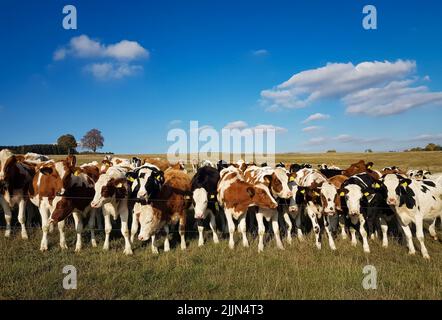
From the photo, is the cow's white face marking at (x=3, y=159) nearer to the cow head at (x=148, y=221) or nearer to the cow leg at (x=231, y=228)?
the cow head at (x=148, y=221)

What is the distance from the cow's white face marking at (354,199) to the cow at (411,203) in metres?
0.78

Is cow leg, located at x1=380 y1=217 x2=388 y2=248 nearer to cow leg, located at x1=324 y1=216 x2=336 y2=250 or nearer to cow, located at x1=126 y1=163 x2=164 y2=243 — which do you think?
cow leg, located at x1=324 y1=216 x2=336 y2=250

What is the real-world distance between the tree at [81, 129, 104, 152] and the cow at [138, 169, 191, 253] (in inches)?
3474

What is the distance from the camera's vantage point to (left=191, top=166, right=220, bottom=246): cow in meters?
10.2

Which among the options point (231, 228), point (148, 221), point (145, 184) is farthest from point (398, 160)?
point (148, 221)

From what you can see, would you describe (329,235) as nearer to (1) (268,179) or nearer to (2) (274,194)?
(2) (274,194)

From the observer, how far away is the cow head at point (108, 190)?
9.36m

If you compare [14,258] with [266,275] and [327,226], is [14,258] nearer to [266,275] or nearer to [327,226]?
[266,275]

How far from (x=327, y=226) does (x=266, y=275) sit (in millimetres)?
3751

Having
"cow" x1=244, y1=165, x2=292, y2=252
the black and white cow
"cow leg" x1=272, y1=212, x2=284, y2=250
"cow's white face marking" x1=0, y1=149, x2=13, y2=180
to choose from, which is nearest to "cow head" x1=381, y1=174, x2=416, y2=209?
the black and white cow

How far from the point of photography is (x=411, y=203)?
371 inches

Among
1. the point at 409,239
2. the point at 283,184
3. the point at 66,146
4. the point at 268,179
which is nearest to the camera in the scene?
the point at 409,239

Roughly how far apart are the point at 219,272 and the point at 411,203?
19.3 feet
